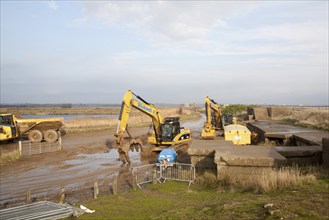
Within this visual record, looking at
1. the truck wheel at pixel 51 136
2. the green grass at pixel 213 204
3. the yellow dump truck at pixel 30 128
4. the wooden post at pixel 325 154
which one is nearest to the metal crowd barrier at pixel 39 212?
the green grass at pixel 213 204

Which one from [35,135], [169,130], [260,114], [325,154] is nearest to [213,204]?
[325,154]

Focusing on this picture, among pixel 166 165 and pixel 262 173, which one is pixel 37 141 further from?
pixel 262 173

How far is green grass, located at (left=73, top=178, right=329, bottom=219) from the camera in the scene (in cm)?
643

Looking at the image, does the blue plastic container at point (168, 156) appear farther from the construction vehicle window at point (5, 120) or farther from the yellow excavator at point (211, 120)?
the construction vehicle window at point (5, 120)

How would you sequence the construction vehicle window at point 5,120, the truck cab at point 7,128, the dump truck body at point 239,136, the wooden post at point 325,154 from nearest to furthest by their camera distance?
1. the wooden post at point 325,154
2. the dump truck body at point 239,136
3. the truck cab at point 7,128
4. the construction vehicle window at point 5,120

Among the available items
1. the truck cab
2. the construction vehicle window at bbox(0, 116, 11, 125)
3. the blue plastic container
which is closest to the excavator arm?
the blue plastic container

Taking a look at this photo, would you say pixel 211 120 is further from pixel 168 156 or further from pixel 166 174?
pixel 166 174

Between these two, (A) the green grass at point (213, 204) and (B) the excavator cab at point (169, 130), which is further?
(B) the excavator cab at point (169, 130)

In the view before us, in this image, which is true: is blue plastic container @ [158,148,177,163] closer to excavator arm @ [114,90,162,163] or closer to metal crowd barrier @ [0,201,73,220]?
excavator arm @ [114,90,162,163]

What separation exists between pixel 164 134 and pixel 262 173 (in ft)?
37.6

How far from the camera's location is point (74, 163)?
63.8ft

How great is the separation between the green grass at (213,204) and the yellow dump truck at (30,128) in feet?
66.4

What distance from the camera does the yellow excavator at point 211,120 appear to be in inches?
971

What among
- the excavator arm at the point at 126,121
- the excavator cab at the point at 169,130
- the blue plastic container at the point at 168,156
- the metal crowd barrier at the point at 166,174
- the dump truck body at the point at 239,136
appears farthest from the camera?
the excavator cab at the point at 169,130
